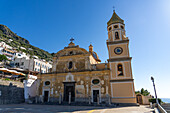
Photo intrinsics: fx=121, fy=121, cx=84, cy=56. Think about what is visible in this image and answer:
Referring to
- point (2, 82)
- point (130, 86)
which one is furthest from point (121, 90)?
point (2, 82)

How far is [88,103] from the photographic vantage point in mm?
20016

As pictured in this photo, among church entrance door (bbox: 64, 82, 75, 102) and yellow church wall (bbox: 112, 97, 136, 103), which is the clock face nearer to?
yellow church wall (bbox: 112, 97, 136, 103)

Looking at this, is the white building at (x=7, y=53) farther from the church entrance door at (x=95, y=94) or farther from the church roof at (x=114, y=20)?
the church roof at (x=114, y=20)

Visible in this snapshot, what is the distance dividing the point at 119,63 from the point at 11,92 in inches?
819

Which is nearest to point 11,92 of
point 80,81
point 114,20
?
point 80,81

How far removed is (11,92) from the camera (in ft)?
74.5

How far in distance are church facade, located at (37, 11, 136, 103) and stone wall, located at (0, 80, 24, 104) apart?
3.76 metres

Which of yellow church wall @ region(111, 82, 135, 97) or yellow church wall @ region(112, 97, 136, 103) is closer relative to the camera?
yellow church wall @ region(112, 97, 136, 103)

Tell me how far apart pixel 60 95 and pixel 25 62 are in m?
36.4

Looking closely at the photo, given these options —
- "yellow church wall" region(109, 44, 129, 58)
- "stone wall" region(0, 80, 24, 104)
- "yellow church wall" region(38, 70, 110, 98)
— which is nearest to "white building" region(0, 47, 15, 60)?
"stone wall" region(0, 80, 24, 104)

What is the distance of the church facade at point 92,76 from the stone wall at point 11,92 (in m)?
3.76

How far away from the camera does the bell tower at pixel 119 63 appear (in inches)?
776

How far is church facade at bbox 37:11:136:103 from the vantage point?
66.4 ft

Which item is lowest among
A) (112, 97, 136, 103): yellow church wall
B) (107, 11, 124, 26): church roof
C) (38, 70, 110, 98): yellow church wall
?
(112, 97, 136, 103): yellow church wall
